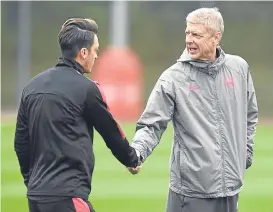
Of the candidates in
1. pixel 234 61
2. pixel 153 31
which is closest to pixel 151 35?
pixel 153 31

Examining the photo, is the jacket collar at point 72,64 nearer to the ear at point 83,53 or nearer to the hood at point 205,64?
the ear at point 83,53

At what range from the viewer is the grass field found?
1085 cm

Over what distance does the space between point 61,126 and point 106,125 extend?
329 millimetres

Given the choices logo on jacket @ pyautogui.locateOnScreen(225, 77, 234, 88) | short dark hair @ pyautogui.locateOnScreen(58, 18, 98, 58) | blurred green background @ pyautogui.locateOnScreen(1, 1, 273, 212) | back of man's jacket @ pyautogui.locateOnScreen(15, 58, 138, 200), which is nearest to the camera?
back of man's jacket @ pyautogui.locateOnScreen(15, 58, 138, 200)

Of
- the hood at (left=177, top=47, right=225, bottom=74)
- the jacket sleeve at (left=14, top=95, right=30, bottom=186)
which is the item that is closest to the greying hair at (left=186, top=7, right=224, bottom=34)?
the hood at (left=177, top=47, right=225, bottom=74)

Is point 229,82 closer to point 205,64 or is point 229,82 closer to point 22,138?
point 205,64

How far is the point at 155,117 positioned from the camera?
19.9ft

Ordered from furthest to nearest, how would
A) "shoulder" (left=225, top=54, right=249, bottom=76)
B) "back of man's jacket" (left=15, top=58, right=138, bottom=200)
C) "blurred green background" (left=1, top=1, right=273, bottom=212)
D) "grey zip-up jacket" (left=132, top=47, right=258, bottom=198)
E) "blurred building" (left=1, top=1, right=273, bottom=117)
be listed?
"blurred building" (left=1, top=1, right=273, bottom=117), "blurred green background" (left=1, top=1, right=273, bottom=212), "shoulder" (left=225, top=54, right=249, bottom=76), "grey zip-up jacket" (left=132, top=47, right=258, bottom=198), "back of man's jacket" (left=15, top=58, right=138, bottom=200)

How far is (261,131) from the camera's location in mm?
20391

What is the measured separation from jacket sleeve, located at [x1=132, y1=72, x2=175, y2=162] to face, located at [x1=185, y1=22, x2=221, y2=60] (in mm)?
230

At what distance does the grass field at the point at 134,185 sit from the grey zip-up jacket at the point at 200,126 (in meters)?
4.46

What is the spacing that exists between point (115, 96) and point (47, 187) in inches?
704

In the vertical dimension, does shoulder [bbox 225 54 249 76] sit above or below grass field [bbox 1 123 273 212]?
above

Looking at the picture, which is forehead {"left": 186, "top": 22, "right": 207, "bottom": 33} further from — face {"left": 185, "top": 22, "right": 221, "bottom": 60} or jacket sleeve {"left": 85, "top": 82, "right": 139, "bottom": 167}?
jacket sleeve {"left": 85, "top": 82, "right": 139, "bottom": 167}
